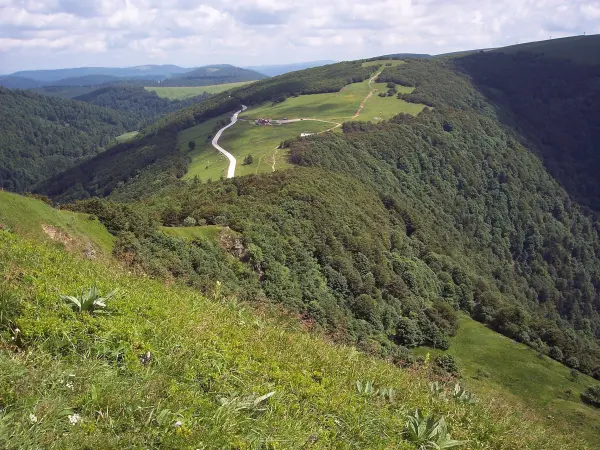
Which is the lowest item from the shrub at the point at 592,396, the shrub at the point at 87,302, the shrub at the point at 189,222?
the shrub at the point at 592,396

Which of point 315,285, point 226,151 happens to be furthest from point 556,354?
point 226,151

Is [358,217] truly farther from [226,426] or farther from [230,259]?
[226,426]

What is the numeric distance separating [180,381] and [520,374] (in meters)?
52.2

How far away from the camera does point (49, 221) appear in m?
26.9

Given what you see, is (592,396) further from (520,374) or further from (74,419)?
(74,419)

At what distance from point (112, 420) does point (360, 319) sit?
45.6 m

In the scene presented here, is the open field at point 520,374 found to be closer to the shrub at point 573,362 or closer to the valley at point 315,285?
the valley at point 315,285

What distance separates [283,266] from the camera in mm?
47812

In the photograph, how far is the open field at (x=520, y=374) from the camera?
39312 millimetres

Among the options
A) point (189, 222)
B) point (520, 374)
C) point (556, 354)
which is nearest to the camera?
point (189, 222)

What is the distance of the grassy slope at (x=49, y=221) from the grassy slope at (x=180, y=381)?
1617 centimetres

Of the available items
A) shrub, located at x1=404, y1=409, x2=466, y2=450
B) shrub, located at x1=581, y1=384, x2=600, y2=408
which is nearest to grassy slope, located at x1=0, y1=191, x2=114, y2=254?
shrub, located at x1=404, y1=409, x2=466, y2=450

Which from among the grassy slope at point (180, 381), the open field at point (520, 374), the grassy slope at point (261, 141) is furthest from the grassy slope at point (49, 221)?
the grassy slope at point (261, 141)

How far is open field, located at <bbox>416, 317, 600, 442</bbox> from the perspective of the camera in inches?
1548
